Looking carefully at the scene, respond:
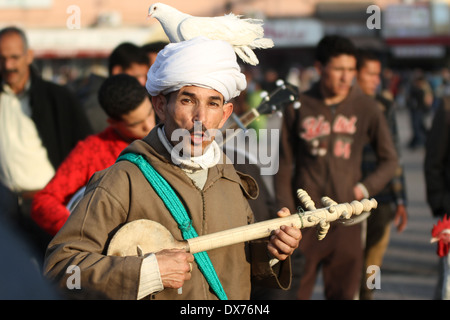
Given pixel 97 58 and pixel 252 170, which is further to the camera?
pixel 97 58

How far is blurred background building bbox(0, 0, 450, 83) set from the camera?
111 feet

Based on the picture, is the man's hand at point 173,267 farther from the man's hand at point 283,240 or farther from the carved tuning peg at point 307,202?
the carved tuning peg at point 307,202

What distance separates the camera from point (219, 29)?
294 cm

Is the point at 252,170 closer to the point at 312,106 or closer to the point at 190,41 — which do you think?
the point at 190,41

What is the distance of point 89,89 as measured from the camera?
6.26m

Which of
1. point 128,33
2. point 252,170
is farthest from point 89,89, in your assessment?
point 128,33

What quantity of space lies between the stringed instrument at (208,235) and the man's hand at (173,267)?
9 cm

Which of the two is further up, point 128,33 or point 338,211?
point 128,33

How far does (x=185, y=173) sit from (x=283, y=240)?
1.42ft

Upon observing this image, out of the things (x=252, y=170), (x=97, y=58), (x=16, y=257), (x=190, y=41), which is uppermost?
(x=97, y=58)
